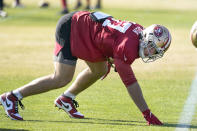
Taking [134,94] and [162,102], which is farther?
[162,102]

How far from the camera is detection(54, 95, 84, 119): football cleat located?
24.6 feet

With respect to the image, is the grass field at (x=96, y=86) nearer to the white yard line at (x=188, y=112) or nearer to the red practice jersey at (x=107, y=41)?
the white yard line at (x=188, y=112)

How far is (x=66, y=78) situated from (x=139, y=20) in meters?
14.0

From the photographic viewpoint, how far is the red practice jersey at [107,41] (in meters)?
6.69

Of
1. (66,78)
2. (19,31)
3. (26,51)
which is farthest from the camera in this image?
(19,31)

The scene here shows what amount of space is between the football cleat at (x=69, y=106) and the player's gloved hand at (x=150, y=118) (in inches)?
38.5

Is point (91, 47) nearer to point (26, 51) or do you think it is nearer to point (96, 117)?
point (96, 117)

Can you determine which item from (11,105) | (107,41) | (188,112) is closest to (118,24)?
(107,41)

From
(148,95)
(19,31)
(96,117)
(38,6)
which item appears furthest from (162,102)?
(38,6)

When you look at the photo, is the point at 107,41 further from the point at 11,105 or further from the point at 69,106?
the point at 11,105

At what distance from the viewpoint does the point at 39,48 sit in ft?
47.6

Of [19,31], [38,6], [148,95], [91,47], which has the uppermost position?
[91,47]

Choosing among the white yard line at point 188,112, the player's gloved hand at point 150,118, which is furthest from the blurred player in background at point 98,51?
the white yard line at point 188,112

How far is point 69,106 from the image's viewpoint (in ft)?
24.7
